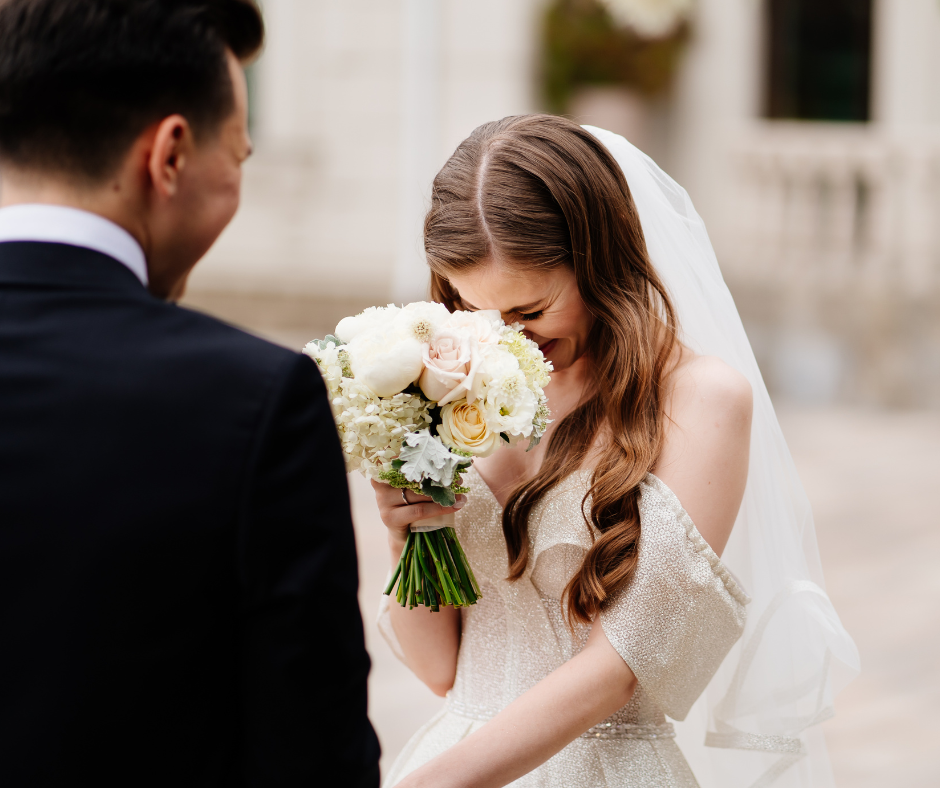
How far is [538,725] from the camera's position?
64.5 inches

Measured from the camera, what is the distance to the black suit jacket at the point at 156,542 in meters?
1.01

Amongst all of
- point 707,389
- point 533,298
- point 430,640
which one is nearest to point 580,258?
point 533,298

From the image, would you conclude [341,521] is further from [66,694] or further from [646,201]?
[646,201]

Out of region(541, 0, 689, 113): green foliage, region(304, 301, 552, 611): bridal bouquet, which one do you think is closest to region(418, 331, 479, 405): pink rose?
region(304, 301, 552, 611): bridal bouquet

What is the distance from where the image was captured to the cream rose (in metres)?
1.65

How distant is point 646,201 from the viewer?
81.0 inches

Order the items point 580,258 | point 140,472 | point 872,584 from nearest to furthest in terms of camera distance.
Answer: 1. point 140,472
2. point 580,258
3. point 872,584

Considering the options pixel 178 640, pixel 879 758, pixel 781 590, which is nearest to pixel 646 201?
pixel 781 590

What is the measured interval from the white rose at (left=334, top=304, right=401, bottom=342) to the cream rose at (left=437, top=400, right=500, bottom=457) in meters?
0.18

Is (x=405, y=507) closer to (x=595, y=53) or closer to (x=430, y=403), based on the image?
(x=430, y=403)

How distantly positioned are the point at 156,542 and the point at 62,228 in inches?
12.9

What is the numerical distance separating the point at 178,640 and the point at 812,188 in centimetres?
866

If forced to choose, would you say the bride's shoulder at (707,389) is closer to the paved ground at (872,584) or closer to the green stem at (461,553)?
the green stem at (461,553)

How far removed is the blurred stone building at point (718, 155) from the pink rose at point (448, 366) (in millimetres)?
6708
